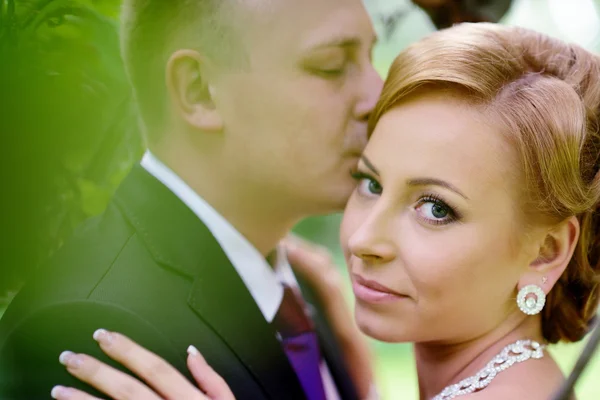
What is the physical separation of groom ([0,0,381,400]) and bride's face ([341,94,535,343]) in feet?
0.31

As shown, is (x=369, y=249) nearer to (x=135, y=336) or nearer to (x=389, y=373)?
(x=135, y=336)

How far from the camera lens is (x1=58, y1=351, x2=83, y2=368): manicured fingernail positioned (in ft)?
3.34

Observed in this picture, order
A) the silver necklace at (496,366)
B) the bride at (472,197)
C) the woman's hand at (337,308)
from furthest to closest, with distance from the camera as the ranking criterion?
the woman's hand at (337,308)
the silver necklace at (496,366)
the bride at (472,197)

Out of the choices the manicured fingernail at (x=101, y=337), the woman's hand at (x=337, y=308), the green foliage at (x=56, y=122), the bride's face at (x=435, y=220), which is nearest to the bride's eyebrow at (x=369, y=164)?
the bride's face at (x=435, y=220)

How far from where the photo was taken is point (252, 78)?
1.09 metres

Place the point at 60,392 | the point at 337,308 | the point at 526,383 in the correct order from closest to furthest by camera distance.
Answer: the point at 60,392, the point at 526,383, the point at 337,308

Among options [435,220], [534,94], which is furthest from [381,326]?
[534,94]

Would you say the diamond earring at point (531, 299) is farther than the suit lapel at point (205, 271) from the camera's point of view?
Yes

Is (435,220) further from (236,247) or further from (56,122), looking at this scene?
(56,122)

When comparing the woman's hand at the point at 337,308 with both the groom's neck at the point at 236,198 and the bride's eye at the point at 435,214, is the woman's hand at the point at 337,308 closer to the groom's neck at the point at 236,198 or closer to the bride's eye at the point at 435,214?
the groom's neck at the point at 236,198

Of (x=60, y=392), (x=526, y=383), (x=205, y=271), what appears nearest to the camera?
(x=60, y=392)

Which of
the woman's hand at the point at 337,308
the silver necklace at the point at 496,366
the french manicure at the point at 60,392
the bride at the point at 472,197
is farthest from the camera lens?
the woman's hand at the point at 337,308

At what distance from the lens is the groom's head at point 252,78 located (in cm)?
106

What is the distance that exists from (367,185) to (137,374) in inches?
17.4
